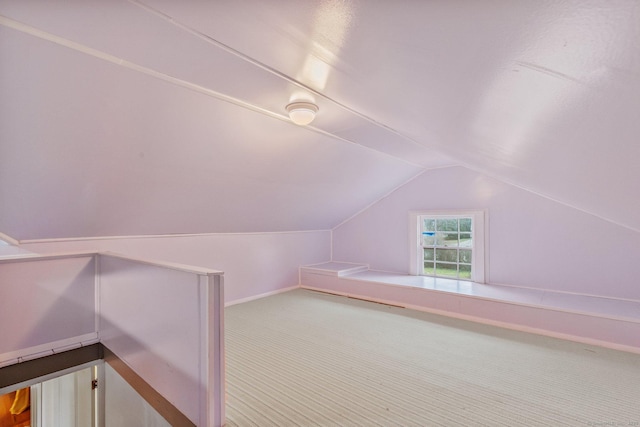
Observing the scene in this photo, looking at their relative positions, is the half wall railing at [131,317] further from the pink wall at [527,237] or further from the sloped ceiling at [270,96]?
the pink wall at [527,237]

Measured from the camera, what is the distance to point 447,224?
4.24m

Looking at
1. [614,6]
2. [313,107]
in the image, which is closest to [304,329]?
[313,107]

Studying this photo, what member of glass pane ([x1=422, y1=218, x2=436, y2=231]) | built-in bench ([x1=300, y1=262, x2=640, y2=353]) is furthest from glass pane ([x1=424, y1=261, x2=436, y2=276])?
glass pane ([x1=422, y1=218, x2=436, y2=231])

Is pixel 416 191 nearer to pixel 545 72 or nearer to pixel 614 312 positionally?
pixel 614 312

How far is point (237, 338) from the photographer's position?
9.49ft

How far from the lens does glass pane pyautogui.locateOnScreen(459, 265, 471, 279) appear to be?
4.05m

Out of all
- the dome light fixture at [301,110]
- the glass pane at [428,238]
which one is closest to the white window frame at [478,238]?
the glass pane at [428,238]

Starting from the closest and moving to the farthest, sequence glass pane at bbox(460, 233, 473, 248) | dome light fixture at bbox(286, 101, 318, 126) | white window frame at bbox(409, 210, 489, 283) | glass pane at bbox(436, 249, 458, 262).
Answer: dome light fixture at bbox(286, 101, 318, 126) < white window frame at bbox(409, 210, 489, 283) < glass pane at bbox(460, 233, 473, 248) < glass pane at bbox(436, 249, 458, 262)

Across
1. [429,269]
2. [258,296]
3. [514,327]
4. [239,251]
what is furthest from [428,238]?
[239,251]

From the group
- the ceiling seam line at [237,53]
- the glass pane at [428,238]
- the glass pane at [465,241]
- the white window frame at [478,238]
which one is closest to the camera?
the ceiling seam line at [237,53]

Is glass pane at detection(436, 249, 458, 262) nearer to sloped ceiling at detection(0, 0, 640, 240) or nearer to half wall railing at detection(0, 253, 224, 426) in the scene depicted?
sloped ceiling at detection(0, 0, 640, 240)

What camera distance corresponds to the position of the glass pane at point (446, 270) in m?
4.18

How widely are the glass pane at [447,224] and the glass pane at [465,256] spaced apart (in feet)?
1.11

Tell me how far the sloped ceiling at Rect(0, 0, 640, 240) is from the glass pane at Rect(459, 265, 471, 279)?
5.97 feet
